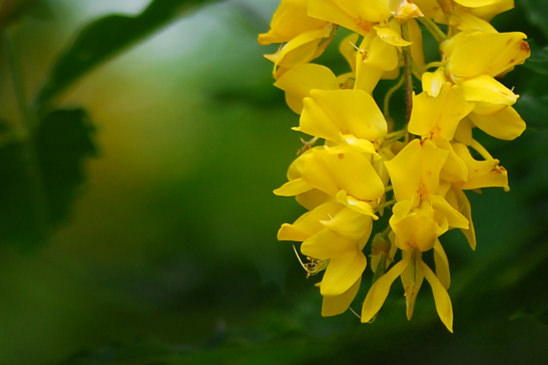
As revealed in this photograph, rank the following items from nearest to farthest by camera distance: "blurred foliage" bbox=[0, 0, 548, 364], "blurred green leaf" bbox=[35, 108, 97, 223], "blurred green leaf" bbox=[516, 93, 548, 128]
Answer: "blurred green leaf" bbox=[516, 93, 548, 128], "blurred foliage" bbox=[0, 0, 548, 364], "blurred green leaf" bbox=[35, 108, 97, 223]

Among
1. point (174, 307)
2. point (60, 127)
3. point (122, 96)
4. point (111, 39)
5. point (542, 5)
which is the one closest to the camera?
point (542, 5)

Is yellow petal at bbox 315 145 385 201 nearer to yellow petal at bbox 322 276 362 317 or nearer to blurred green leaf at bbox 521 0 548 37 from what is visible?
yellow petal at bbox 322 276 362 317

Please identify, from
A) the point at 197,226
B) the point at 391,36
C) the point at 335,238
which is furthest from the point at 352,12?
the point at 197,226

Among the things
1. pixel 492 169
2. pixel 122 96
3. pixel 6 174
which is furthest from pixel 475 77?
pixel 122 96

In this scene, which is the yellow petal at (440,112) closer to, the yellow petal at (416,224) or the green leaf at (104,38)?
the yellow petal at (416,224)

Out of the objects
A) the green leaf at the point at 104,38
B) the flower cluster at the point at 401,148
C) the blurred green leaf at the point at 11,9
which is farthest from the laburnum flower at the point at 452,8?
the blurred green leaf at the point at 11,9

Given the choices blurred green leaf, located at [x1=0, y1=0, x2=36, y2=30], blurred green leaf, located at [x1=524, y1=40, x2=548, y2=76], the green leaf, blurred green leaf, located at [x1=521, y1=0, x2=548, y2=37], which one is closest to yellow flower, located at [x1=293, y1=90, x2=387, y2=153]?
blurred green leaf, located at [x1=524, y1=40, x2=548, y2=76]

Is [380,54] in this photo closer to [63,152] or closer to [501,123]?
[501,123]

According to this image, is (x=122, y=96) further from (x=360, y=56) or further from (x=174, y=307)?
(x=360, y=56)
